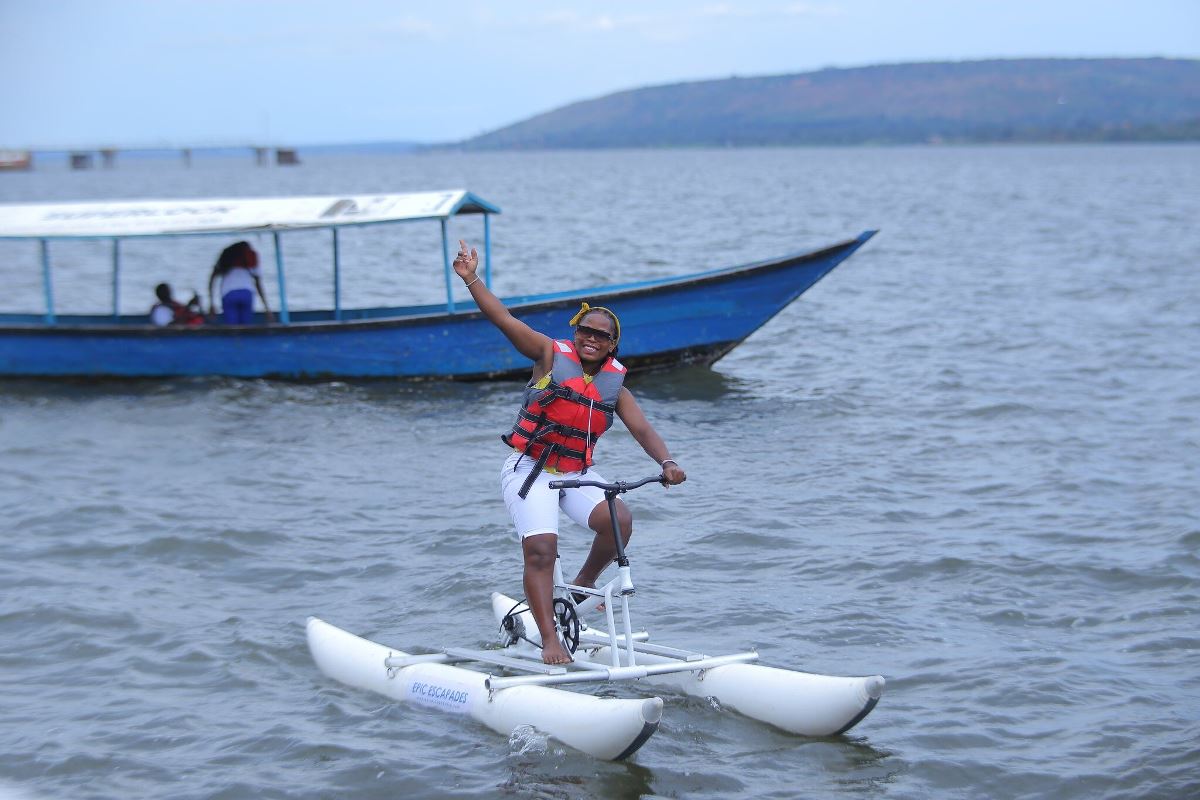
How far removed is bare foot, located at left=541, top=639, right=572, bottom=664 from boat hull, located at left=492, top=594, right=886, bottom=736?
0.50 m

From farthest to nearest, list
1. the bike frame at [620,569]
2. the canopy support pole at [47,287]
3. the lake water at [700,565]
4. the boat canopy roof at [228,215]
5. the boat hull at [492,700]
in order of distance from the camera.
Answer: the canopy support pole at [47,287] → the boat canopy roof at [228,215] → the lake water at [700,565] → the bike frame at [620,569] → the boat hull at [492,700]

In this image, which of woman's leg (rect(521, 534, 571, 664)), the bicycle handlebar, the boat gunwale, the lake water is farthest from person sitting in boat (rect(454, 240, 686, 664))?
the boat gunwale

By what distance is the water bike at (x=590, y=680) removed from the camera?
20.5 ft

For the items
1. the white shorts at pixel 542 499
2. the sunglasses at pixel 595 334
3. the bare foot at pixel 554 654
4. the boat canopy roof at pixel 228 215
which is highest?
the boat canopy roof at pixel 228 215

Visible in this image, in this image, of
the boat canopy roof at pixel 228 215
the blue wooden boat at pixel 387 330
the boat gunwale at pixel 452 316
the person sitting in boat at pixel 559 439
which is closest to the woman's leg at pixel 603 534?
the person sitting in boat at pixel 559 439

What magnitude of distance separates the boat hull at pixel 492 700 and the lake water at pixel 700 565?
0.13 meters

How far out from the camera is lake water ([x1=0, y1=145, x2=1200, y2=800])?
6641 millimetres

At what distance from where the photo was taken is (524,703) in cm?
662

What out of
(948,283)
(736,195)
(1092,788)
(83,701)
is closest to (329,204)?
(83,701)

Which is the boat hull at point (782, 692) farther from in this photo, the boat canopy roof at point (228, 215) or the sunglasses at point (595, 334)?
the boat canopy roof at point (228, 215)

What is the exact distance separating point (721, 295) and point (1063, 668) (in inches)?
344

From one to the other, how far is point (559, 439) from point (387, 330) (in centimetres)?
958

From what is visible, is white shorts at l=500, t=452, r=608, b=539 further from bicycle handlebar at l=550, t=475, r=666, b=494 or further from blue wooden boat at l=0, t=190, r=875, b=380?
blue wooden boat at l=0, t=190, r=875, b=380

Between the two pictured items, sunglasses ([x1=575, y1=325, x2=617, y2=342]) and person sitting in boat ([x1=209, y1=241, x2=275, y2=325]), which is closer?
sunglasses ([x1=575, y1=325, x2=617, y2=342])
